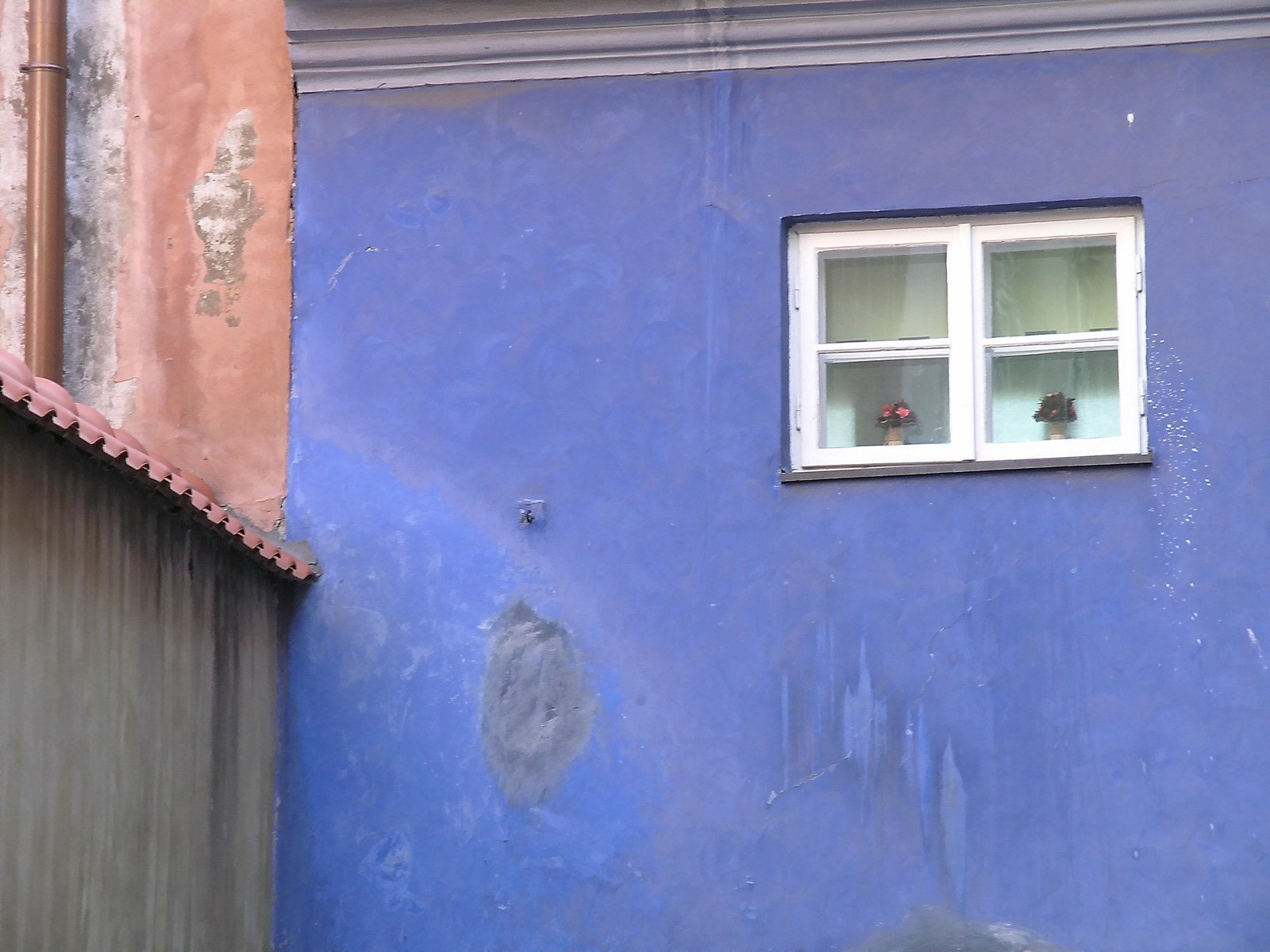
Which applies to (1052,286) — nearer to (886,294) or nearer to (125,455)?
(886,294)

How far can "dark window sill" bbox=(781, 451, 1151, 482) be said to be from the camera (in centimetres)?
739

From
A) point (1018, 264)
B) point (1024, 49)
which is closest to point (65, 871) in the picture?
point (1018, 264)

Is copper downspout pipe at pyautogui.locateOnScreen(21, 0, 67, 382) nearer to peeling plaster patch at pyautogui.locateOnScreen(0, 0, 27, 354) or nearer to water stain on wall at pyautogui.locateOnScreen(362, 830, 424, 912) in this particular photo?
peeling plaster patch at pyautogui.locateOnScreen(0, 0, 27, 354)

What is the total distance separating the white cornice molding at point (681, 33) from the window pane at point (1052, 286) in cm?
86

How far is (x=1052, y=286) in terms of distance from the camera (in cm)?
783

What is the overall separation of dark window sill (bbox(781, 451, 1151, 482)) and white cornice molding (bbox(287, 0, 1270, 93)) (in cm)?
179

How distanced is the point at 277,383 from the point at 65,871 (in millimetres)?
2690

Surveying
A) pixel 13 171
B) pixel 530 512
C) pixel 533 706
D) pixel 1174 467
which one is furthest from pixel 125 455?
pixel 1174 467

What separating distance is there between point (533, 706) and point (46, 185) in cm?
322

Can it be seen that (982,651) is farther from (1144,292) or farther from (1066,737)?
(1144,292)

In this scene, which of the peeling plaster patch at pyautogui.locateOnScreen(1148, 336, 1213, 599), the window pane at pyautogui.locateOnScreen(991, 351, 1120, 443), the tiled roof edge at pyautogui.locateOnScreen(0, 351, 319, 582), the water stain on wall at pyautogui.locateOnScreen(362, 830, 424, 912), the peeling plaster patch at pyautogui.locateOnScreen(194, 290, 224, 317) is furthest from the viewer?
the peeling plaster patch at pyautogui.locateOnScreen(194, 290, 224, 317)

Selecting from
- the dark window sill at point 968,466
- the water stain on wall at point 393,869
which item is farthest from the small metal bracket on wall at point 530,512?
the water stain on wall at point 393,869

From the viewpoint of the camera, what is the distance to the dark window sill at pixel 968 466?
7.39m

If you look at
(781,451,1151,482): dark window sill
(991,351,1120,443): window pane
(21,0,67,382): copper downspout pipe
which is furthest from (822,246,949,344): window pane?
(21,0,67,382): copper downspout pipe
